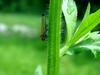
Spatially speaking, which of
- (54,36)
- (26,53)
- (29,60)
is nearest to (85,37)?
(54,36)

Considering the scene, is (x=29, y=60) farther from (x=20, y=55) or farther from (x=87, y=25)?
(x=87, y=25)

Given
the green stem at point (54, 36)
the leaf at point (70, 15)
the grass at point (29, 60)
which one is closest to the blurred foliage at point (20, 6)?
the grass at point (29, 60)

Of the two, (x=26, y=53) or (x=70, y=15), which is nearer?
(x=70, y=15)

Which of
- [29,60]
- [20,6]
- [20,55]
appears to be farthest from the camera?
[20,6]

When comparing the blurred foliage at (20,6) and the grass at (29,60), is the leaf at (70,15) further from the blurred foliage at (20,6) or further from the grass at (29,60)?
the blurred foliage at (20,6)

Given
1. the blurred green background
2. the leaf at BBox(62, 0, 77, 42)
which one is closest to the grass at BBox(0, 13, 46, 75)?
the blurred green background

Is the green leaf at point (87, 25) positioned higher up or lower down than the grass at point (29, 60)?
higher up

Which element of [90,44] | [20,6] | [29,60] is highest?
[20,6]
